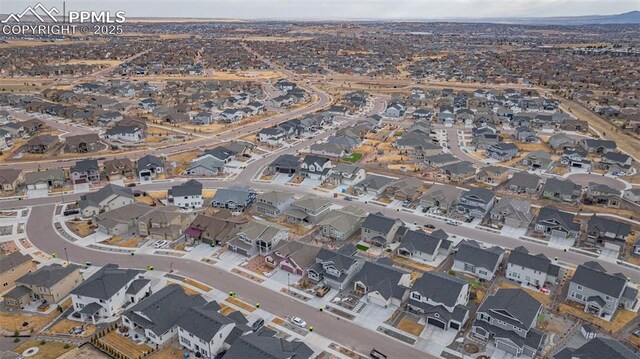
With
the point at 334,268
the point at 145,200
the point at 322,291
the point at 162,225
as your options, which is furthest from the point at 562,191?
the point at 145,200

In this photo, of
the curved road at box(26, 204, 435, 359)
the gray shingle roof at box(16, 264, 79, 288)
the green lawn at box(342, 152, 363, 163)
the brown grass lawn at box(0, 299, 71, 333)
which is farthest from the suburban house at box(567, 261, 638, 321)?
the gray shingle roof at box(16, 264, 79, 288)

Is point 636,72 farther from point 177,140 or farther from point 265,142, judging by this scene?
point 177,140

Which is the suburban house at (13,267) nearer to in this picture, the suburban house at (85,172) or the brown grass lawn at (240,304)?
the brown grass lawn at (240,304)

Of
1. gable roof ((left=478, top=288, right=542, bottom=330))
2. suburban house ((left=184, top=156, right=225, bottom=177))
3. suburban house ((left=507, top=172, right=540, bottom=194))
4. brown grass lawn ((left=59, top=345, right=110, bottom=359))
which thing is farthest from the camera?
suburban house ((left=184, top=156, right=225, bottom=177))

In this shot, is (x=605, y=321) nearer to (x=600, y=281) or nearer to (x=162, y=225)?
(x=600, y=281)

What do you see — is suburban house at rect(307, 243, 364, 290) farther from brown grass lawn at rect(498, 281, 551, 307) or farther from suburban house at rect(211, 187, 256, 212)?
suburban house at rect(211, 187, 256, 212)
